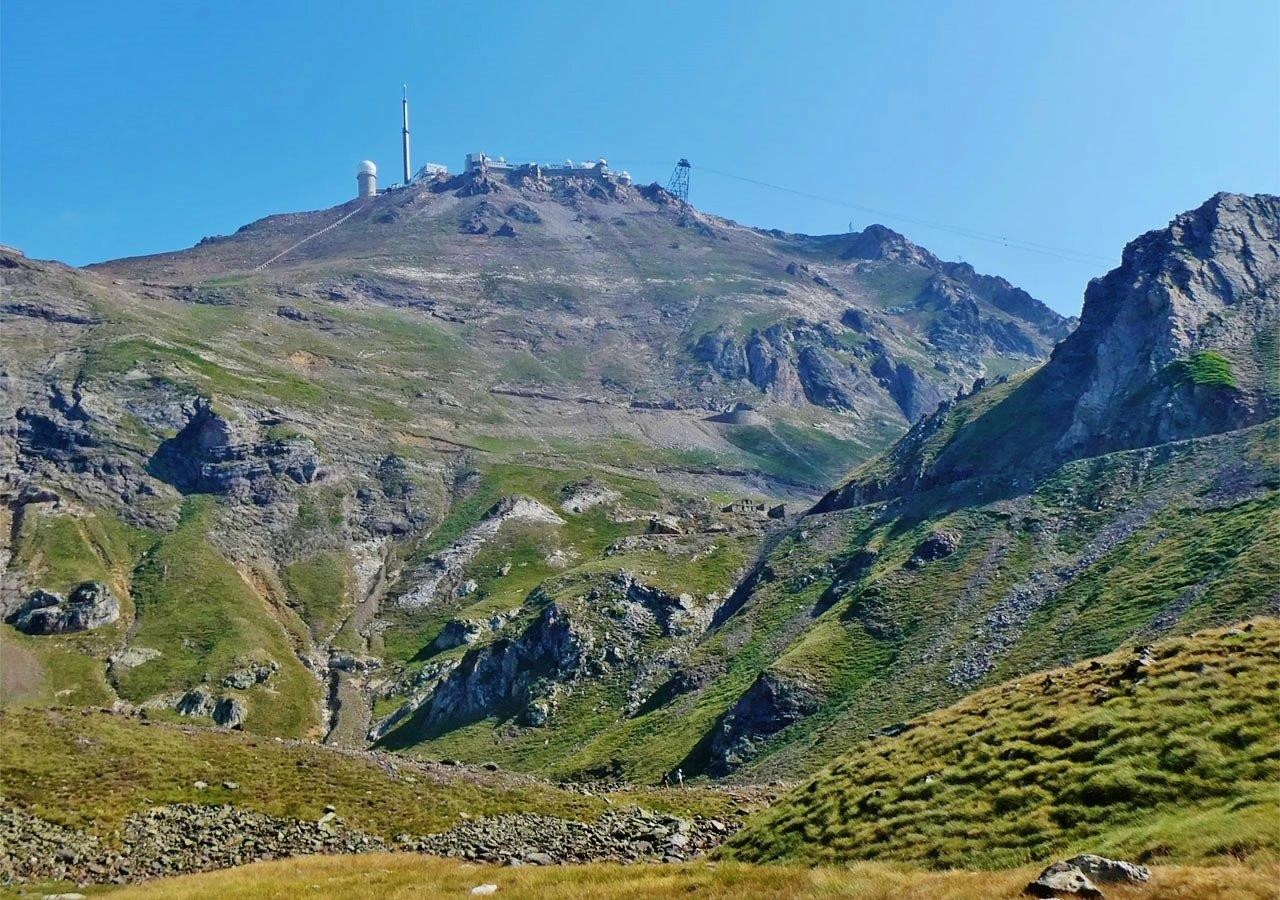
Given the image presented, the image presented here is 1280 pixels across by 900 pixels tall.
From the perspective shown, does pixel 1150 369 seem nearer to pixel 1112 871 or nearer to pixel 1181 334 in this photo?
pixel 1181 334

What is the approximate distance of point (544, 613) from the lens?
12625 centimetres

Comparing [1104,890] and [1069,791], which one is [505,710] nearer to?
[1069,791]

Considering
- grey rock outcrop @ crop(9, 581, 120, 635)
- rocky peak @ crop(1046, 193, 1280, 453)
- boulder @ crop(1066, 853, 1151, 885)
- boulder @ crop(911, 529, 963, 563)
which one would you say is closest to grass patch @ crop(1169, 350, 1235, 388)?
rocky peak @ crop(1046, 193, 1280, 453)

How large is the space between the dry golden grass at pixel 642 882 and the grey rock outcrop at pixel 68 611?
140 m

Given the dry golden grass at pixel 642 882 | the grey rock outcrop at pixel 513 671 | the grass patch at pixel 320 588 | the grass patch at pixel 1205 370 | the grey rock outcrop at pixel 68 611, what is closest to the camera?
→ the dry golden grass at pixel 642 882

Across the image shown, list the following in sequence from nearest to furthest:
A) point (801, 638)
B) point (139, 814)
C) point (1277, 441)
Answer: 1. point (139, 814)
2. point (1277, 441)
3. point (801, 638)

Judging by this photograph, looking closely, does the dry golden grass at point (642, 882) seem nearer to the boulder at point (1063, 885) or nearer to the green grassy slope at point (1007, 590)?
the boulder at point (1063, 885)

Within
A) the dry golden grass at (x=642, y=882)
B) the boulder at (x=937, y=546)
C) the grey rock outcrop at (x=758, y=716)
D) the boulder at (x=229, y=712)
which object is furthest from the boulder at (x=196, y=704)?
the boulder at (x=937, y=546)

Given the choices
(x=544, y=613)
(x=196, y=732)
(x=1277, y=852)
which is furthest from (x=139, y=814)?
(x=544, y=613)

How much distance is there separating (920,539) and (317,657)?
110m

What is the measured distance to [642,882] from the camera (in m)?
26.1

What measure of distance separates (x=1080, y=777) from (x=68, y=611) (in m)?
172

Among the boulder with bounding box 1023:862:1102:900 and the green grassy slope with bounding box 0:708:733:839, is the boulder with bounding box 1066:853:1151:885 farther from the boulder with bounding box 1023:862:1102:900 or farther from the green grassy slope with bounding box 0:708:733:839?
the green grassy slope with bounding box 0:708:733:839

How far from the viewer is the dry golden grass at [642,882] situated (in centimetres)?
1803
